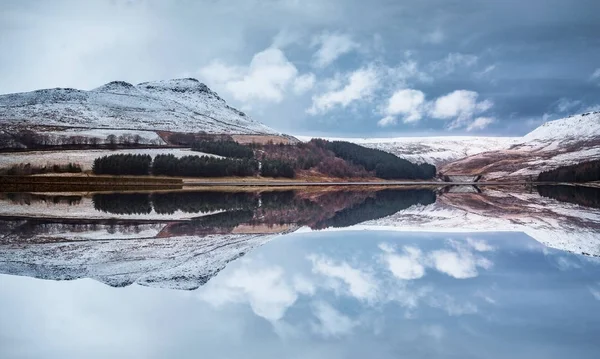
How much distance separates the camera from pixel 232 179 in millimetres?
146125

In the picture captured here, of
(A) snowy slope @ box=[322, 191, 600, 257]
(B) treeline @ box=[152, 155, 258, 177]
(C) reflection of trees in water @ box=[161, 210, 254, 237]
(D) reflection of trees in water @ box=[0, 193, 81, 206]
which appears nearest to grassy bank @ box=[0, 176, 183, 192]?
(B) treeline @ box=[152, 155, 258, 177]

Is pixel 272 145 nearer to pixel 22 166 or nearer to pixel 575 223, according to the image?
pixel 22 166

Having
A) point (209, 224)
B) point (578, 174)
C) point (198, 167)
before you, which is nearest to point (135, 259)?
→ point (209, 224)

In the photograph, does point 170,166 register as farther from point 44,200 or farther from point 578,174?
point 578,174

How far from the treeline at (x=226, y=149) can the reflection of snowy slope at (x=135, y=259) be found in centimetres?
14533

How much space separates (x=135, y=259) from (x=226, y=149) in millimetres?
154380

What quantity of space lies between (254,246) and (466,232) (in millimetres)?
12222

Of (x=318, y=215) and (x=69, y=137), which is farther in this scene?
(x=69, y=137)

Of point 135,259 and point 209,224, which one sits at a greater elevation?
point 209,224

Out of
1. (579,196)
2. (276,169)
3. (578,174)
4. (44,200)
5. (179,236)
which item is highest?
(276,169)

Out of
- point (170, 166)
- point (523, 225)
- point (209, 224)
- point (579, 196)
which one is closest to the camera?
point (523, 225)

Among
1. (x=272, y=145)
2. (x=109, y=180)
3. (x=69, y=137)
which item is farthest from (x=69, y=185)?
(x=272, y=145)

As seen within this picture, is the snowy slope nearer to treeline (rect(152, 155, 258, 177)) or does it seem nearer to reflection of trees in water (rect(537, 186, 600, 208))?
reflection of trees in water (rect(537, 186, 600, 208))

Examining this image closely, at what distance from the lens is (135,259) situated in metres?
24.8
